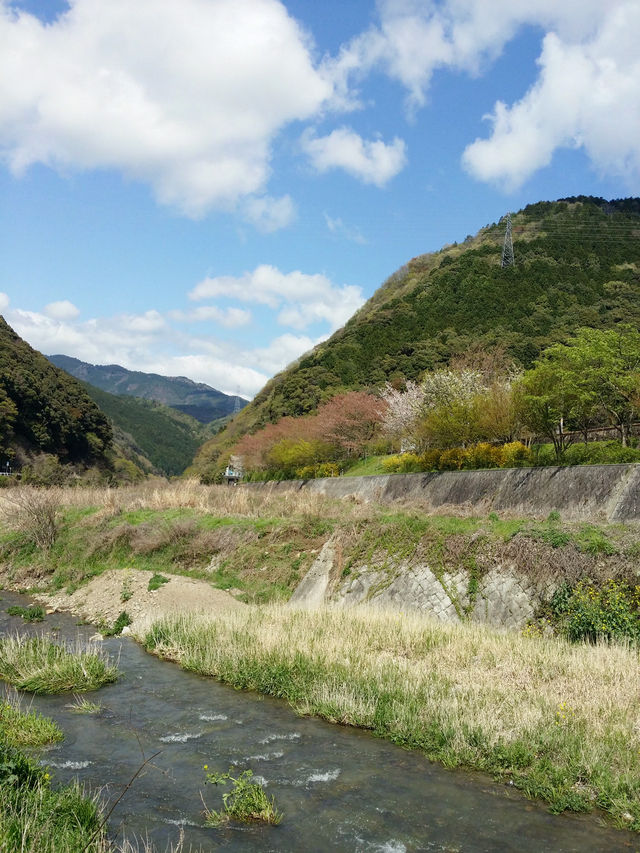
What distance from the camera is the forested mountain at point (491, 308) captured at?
205 feet

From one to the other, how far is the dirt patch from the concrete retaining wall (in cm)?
864

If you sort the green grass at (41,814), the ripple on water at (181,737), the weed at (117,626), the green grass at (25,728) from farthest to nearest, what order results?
the weed at (117,626) < the ripple on water at (181,737) < the green grass at (25,728) < the green grass at (41,814)

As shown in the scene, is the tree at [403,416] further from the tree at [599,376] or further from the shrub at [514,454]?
the tree at [599,376]

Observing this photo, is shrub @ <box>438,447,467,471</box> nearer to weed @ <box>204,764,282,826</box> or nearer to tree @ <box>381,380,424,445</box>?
tree @ <box>381,380,424,445</box>

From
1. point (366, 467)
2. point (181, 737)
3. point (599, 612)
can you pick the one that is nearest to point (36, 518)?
point (181, 737)

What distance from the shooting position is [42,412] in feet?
222

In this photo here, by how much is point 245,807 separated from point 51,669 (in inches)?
258

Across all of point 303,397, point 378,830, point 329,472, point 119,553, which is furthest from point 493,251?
point 378,830

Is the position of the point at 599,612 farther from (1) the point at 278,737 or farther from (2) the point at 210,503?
(2) the point at 210,503

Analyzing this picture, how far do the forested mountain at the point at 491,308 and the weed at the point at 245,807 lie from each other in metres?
50.4

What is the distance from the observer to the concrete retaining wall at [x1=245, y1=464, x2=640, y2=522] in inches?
655

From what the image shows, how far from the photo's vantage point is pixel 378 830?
603 cm

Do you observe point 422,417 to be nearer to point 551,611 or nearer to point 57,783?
point 551,611

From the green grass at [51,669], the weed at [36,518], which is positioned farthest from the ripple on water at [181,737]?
the weed at [36,518]
